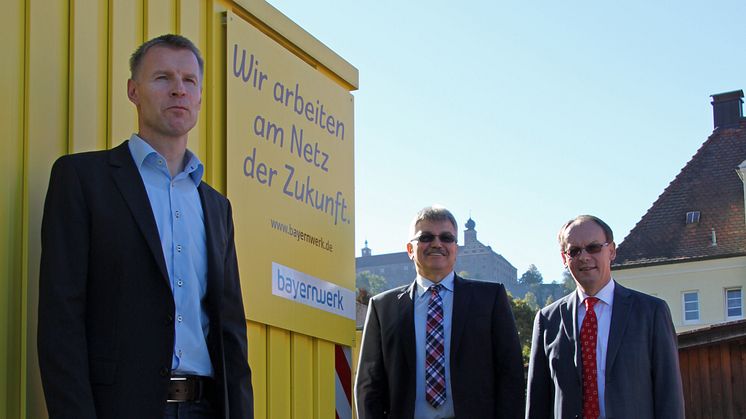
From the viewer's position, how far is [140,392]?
358 cm

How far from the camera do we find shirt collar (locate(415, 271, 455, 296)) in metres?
5.89

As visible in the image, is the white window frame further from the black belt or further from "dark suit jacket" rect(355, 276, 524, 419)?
the black belt

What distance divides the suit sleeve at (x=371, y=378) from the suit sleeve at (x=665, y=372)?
1335 mm

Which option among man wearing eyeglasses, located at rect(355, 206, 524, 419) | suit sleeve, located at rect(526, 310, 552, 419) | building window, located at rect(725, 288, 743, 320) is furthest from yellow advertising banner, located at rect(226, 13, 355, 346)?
building window, located at rect(725, 288, 743, 320)

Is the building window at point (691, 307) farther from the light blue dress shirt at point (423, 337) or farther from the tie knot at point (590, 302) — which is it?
the light blue dress shirt at point (423, 337)

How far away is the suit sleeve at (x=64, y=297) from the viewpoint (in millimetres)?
3406

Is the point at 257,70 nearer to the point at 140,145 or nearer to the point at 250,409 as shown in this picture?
the point at 140,145

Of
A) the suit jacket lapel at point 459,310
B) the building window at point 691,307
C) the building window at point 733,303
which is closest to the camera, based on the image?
the suit jacket lapel at point 459,310

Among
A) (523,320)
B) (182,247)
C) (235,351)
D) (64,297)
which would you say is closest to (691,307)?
(523,320)

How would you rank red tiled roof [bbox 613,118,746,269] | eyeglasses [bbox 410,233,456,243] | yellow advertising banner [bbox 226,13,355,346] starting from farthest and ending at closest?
red tiled roof [bbox 613,118,746,269] < eyeglasses [bbox 410,233,456,243] < yellow advertising banner [bbox 226,13,355,346]

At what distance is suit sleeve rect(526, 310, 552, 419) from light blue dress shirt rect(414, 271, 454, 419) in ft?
1.78

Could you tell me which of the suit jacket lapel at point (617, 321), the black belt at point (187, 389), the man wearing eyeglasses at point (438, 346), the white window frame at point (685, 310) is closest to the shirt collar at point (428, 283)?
the man wearing eyeglasses at point (438, 346)

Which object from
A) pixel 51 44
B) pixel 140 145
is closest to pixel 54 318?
pixel 140 145

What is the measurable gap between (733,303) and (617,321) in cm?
5073
